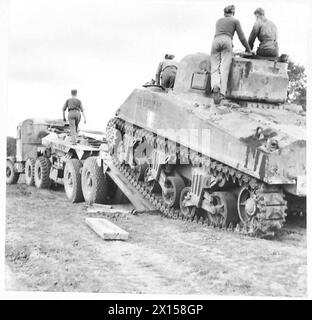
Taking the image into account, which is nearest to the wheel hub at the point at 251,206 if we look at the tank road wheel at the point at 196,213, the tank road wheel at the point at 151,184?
the tank road wheel at the point at 196,213

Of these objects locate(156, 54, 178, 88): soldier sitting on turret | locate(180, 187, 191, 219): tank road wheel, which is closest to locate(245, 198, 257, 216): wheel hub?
locate(180, 187, 191, 219): tank road wheel

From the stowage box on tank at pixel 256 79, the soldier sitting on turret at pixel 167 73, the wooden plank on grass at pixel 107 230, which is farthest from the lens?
the soldier sitting on turret at pixel 167 73

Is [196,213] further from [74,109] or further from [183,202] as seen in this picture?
[74,109]

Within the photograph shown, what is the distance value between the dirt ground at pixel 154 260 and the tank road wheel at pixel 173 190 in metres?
0.83

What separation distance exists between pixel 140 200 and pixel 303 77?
11.2 feet

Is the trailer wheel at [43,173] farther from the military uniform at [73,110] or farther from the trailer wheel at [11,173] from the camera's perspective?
the military uniform at [73,110]

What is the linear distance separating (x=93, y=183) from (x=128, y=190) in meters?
0.68

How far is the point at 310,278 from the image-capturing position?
8.41 m

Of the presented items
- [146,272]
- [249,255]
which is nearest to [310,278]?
[249,255]

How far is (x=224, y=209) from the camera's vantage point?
30.9ft

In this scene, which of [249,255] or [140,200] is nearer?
[249,255]

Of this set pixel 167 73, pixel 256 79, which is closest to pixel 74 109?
pixel 167 73

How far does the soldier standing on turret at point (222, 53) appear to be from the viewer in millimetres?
9828
